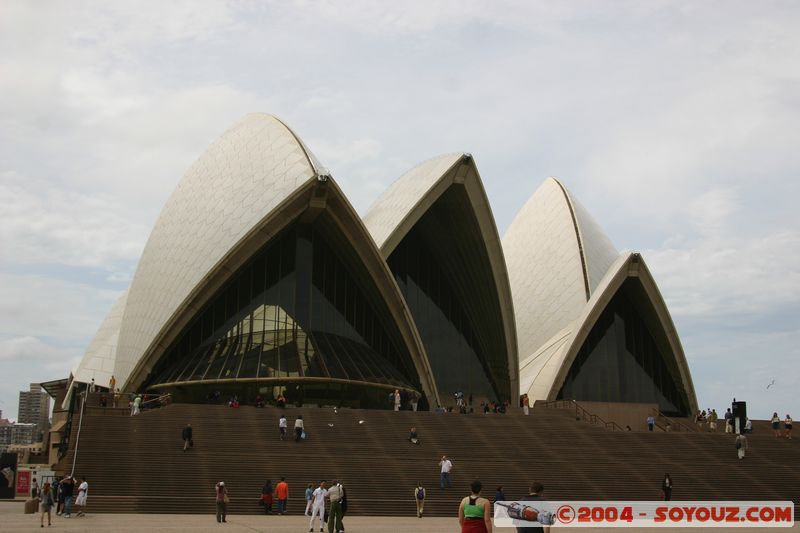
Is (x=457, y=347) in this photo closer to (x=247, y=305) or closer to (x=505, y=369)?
(x=505, y=369)

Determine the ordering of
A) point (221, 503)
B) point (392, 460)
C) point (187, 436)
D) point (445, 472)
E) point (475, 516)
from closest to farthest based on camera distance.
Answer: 1. point (475, 516)
2. point (221, 503)
3. point (445, 472)
4. point (187, 436)
5. point (392, 460)

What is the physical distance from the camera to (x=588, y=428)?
28.0m

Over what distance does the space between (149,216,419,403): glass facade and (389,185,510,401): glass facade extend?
356 cm

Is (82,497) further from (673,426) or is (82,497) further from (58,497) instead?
(673,426)

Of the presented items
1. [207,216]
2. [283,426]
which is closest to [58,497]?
[283,426]

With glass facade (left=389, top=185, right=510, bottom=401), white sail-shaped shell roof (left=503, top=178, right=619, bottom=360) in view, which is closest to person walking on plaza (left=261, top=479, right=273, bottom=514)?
glass facade (left=389, top=185, right=510, bottom=401)

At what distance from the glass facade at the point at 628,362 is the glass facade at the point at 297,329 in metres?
9.39

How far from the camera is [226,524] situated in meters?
17.3

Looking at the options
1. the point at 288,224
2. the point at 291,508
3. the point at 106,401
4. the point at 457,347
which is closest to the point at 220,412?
the point at 106,401

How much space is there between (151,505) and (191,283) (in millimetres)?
14558

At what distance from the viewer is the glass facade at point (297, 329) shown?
105 feet

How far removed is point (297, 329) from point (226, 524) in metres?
17.3

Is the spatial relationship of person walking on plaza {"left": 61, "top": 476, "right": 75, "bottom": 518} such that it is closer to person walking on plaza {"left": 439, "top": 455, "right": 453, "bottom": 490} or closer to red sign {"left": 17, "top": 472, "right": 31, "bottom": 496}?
person walking on plaza {"left": 439, "top": 455, "right": 453, "bottom": 490}

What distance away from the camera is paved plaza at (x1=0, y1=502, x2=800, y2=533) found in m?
16.0
